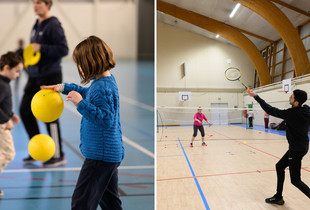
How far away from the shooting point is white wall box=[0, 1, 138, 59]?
8.45 m

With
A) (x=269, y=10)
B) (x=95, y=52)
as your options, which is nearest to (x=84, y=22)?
(x=269, y=10)

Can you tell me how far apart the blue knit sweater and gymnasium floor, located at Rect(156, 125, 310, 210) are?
1.37 metres

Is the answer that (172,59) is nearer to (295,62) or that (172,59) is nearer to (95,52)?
(295,62)

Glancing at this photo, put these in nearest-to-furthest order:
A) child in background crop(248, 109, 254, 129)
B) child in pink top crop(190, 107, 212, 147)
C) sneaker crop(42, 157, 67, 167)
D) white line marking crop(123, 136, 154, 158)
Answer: child in background crop(248, 109, 254, 129)
sneaker crop(42, 157, 67, 167)
child in pink top crop(190, 107, 212, 147)
white line marking crop(123, 136, 154, 158)

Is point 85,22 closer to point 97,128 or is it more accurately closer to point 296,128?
point 296,128

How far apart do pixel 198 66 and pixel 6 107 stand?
2.17 m

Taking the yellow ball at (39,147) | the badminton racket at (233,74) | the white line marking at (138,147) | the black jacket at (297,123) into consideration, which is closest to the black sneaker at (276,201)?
the black jacket at (297,123)

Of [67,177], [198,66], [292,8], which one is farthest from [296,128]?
[67,177]

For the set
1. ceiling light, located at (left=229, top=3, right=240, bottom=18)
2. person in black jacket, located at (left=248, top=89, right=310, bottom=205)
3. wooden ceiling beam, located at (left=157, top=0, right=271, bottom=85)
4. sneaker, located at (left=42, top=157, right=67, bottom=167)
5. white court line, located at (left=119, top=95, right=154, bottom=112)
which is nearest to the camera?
person in black jacket, located at (left=248, top=89, right=310, bottom=205)

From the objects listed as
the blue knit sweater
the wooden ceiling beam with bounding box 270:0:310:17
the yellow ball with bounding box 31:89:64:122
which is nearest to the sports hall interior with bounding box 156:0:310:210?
the wooden ceiling beam with bounding box 270:0:310:17

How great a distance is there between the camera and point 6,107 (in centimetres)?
229

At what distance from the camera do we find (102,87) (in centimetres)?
111

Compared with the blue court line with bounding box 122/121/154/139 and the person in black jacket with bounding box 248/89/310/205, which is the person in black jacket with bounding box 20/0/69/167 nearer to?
the blue court line with bounding box 122/121/154/139

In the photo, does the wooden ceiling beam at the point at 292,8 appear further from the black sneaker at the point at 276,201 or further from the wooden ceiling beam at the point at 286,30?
the black sneaker at the point at 276,201
